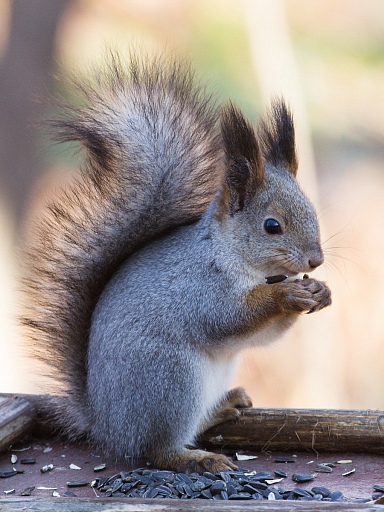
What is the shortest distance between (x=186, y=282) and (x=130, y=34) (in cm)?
257

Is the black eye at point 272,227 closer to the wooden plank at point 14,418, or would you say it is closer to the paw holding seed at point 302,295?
the paw holding seed at point 302,295

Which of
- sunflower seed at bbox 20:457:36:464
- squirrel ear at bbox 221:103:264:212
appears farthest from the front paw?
sunflower seed at bbox 20:457:36:464

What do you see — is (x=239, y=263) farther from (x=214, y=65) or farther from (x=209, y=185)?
(x=214, y=65)

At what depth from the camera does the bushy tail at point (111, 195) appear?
1.89 meters

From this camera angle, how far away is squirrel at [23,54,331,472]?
5.83ft

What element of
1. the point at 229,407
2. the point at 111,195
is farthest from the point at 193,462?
the point at 111,195

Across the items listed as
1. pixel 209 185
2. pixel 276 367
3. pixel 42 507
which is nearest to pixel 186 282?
pixel 209 185

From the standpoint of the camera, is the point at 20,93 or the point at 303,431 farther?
the point at 20,93

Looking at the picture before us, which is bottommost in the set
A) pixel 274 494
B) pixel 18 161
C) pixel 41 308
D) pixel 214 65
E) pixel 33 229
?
pixel 274 494

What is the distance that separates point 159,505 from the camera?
4.25 ft

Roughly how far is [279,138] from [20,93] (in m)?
2.40

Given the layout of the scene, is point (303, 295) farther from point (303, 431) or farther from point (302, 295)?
point (303, 431)

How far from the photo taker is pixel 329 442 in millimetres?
1887

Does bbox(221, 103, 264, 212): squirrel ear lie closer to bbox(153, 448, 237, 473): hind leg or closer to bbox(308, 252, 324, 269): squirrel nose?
bbox(308, 252, 324, 269): squirrel nose
